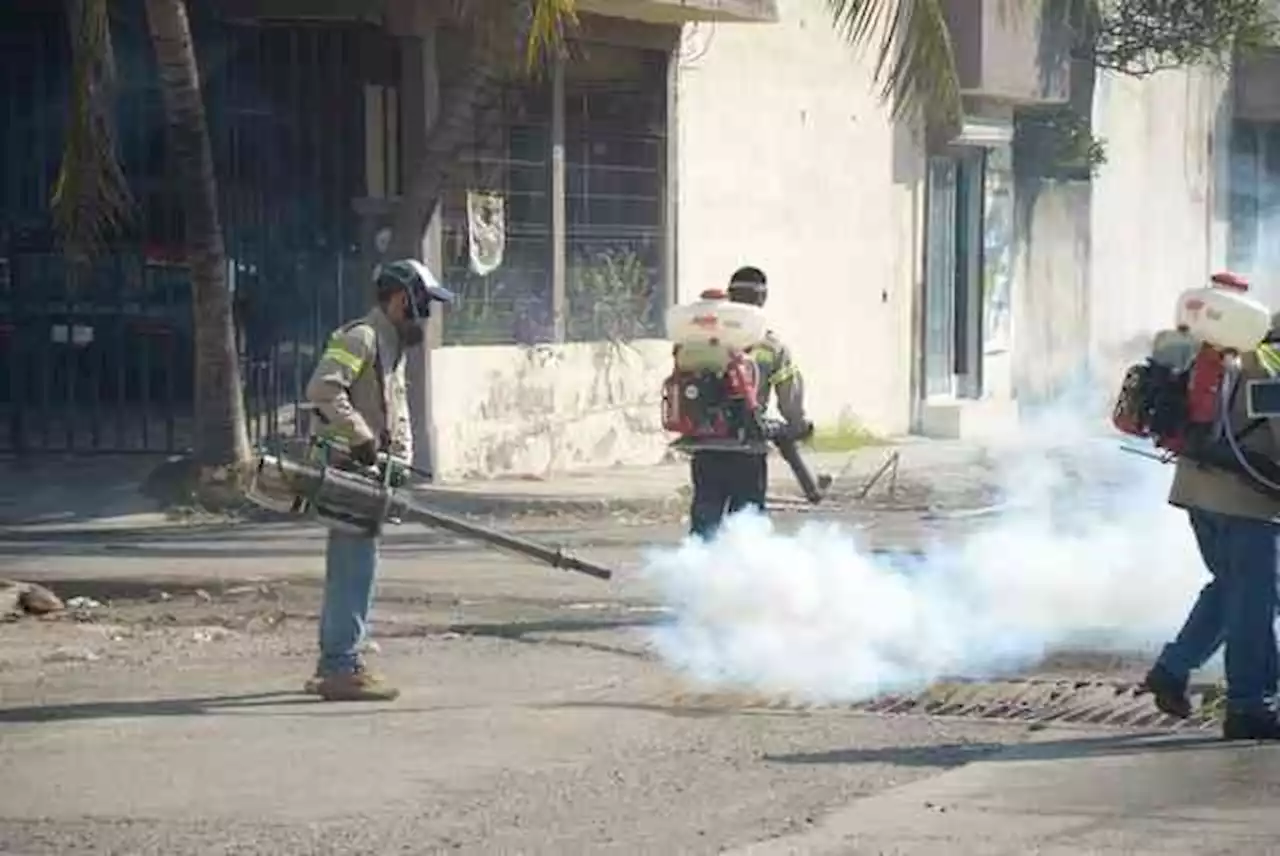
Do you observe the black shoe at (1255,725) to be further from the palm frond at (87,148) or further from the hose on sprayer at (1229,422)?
the palm frond at (87,148)

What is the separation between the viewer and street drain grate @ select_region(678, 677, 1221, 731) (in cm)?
979

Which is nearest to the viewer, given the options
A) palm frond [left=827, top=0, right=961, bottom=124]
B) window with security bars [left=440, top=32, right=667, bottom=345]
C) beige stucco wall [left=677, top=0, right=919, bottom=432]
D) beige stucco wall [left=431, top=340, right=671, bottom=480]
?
palm frond [left=827, top=0, right=961, bottom=124]

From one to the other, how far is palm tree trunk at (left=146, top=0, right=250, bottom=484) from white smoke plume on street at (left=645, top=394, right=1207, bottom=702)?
3.77 metres

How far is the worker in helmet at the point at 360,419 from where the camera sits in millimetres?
9891

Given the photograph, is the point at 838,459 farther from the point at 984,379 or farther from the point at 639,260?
the point at 984,379

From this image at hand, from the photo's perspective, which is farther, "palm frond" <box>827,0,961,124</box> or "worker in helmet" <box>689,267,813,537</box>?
"palm frond" <box>827,0,961,124</box>

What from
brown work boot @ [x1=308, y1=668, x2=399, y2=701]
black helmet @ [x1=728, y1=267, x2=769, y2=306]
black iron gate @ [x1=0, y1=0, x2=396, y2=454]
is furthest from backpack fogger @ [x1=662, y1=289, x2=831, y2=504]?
black iron gate @ [x1=0, y1=0, x2=396, y2=454]

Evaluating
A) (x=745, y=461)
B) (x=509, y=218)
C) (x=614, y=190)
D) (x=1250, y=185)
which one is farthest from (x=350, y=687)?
(x=1250, y=185)

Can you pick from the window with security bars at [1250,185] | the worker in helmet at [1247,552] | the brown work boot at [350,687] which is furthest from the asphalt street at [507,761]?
the window with security bars at [1250,185]

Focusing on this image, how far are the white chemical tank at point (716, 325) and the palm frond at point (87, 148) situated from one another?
14.9 ft

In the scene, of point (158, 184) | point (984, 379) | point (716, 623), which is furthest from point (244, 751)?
point (984, 379)

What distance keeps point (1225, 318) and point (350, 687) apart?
3589 mm

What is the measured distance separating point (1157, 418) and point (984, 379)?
18732 mm

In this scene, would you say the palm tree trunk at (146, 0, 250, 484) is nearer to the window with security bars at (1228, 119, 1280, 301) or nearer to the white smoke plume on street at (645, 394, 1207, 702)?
the white smoke plume on street at (645, 394, 1207, 702)
